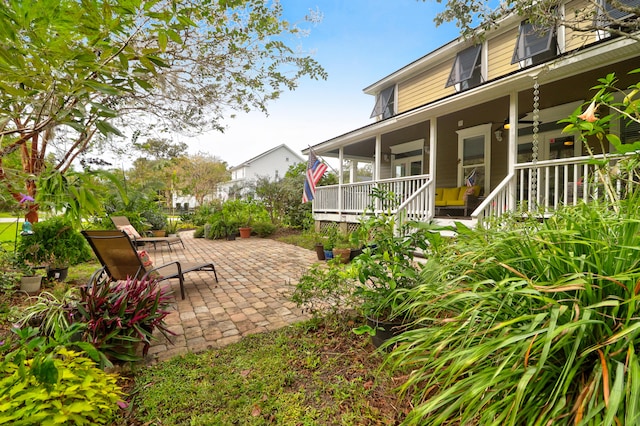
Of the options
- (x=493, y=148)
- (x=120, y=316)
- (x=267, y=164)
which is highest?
(x=267, y=164)

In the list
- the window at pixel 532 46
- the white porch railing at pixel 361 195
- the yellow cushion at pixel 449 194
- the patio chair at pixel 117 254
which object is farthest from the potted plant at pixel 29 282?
the window at pixel 532 46

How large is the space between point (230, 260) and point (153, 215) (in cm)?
603

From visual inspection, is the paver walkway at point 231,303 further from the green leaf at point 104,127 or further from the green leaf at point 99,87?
the green leaf at point 99,87

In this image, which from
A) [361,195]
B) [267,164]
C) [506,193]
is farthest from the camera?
[267,164]

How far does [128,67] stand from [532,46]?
29.4ft

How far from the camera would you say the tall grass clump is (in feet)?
3.43

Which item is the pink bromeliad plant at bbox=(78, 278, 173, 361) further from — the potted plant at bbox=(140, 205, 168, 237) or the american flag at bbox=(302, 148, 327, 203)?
the potted plant at bbox=(140, 205, 168, 237)

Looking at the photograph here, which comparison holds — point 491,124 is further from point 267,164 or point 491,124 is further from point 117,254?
point 267,164

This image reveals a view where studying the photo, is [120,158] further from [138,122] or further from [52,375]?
[52,375]

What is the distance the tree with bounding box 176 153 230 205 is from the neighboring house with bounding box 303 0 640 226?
856 inches

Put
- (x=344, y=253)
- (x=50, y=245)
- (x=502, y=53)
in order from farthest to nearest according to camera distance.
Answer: (x=502, y=53)
(x=344, y=253)
(x=50, y=245)

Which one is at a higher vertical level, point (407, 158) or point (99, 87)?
point (407, 158)

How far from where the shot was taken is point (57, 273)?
4.66 metres

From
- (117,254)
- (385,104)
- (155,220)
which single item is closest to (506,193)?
(117,254)
